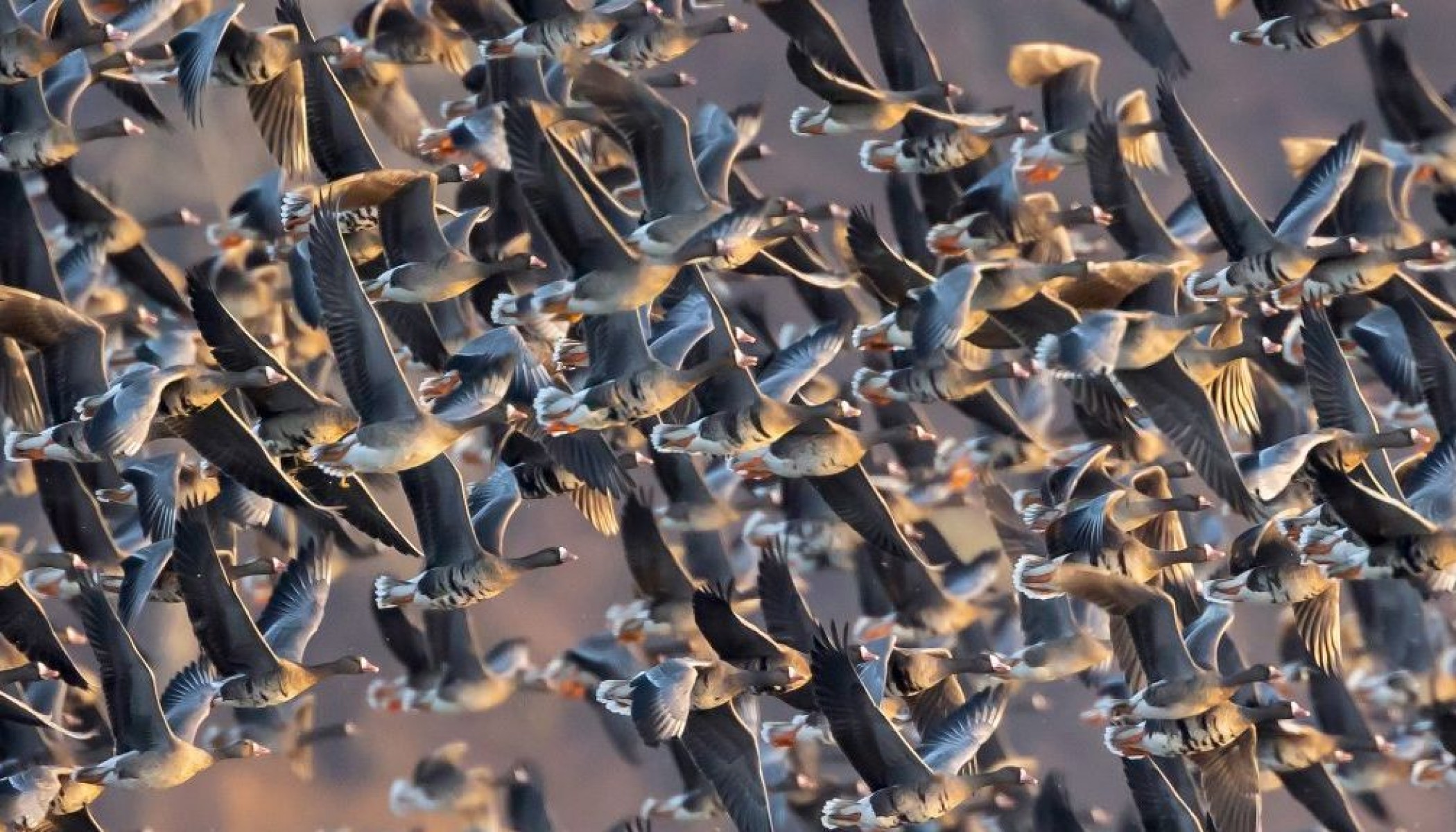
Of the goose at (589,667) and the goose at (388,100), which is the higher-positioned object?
the goose at (388,100)

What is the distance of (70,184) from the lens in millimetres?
15930

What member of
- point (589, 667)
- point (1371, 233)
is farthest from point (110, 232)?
point (1371, 233)

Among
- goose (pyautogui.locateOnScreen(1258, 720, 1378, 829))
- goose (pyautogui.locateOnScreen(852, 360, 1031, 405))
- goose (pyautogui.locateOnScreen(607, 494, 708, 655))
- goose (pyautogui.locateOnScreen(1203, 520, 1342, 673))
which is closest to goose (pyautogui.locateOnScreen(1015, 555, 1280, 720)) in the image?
goose (pyautogui.locateOnScreen(1203, 520, 1342, 673))

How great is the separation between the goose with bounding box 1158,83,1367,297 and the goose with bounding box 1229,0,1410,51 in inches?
51.1

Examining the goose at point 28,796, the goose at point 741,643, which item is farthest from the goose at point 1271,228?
the goose at point 28,796

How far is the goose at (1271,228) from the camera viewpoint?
13.7 meters

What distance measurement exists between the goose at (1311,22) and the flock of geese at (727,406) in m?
0.02

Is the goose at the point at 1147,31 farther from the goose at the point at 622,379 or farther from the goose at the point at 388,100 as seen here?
the goose at the point at 622,379

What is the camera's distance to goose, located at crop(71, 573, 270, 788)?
13.1m

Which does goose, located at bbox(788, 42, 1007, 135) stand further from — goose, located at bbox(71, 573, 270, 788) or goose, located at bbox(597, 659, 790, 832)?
goose, located at bbox(71, 573, 270, 788)

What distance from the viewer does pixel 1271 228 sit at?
14.2 metres

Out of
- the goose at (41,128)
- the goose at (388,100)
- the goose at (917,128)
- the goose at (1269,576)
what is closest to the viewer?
the goose at (1269,576)

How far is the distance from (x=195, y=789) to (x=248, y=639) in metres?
6.93

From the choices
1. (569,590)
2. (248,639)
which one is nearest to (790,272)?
(248,639)
